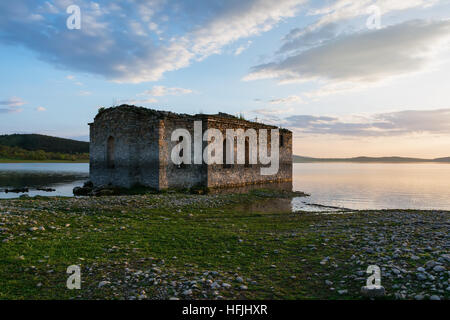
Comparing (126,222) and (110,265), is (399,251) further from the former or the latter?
(126,222)

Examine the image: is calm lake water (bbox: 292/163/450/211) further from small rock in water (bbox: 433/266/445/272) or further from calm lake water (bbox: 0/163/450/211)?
small rock in water (bbox: 433/266/445/272)

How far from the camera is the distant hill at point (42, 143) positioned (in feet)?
347

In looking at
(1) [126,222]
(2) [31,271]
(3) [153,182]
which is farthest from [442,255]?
(3) [153,182]

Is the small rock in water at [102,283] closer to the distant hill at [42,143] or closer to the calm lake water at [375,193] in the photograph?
the calm lake water at [375,193]

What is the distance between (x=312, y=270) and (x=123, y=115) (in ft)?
72.6

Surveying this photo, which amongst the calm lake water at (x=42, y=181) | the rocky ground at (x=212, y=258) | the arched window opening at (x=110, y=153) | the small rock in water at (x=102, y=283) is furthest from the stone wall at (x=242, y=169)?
the small rock in water at (x=102, y=283)

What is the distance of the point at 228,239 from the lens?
892 cm

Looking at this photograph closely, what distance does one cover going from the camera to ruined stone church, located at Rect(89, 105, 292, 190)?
23562mm

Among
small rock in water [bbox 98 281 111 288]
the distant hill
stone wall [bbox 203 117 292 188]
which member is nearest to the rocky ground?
small rock in water [bbox 98 281 111 288]

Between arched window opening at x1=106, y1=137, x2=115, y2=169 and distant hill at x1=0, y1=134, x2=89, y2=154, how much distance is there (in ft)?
320

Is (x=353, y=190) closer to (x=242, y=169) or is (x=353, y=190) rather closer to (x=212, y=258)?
(x=242, y=169)

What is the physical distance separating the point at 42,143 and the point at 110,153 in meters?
102

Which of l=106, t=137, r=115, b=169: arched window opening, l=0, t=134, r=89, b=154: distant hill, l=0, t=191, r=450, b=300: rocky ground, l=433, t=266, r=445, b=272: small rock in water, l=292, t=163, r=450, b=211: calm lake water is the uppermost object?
l=0, t=134, r=89, b=154: distant hill

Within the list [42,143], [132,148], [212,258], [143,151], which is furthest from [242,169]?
[42,143]
